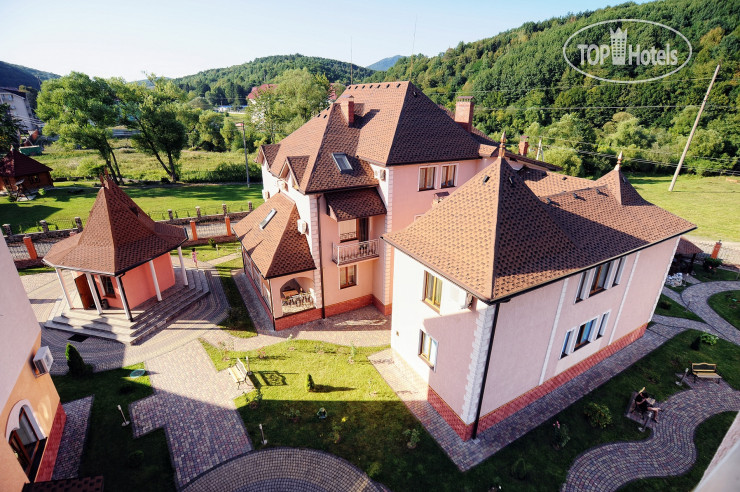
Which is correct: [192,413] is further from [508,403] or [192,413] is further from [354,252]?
[508,403]

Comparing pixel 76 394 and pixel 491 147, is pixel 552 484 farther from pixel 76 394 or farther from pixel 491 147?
pixel 76 394

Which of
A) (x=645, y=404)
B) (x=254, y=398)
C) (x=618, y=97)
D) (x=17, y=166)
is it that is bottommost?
(x=254, y=398)

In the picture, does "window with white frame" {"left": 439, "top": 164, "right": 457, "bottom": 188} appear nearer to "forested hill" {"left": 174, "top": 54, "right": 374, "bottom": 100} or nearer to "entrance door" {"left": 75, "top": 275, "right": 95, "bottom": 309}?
"entrance door" {"left": 75, "top": 275, "right": 95, "bottom": 309}

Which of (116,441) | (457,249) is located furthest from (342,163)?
(116,441)

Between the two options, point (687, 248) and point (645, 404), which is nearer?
point (645, 404)

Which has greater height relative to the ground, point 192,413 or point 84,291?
point 84,291

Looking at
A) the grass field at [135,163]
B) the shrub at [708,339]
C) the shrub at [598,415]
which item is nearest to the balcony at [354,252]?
the shrub at [598,415]
